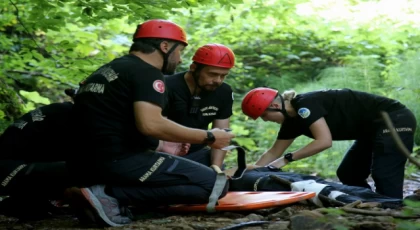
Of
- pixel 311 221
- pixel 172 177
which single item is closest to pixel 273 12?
pixel 172 177

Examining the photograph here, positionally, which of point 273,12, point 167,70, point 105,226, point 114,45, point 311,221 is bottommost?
point 105,226

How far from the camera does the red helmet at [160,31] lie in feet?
13.3

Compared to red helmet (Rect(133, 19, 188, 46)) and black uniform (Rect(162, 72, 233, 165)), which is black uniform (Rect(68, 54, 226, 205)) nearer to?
red helmet (Rect(133, 19, 188, 46))

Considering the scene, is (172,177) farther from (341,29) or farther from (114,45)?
(341,29)

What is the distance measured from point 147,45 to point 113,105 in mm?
494

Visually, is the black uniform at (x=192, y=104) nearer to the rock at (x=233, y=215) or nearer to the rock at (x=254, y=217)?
the rock at (x=233, y=215)

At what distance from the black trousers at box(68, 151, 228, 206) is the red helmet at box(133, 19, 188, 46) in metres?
0.81

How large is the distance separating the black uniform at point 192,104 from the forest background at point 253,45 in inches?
27.6

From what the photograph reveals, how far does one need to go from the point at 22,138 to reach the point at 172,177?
1.21 metres

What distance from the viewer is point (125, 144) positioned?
394cm

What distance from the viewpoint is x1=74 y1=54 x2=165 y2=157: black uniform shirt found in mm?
3787

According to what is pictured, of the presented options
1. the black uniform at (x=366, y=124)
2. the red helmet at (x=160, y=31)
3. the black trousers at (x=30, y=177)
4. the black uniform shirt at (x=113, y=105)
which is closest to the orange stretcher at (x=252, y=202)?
the black uniform shirt at (x=113, y=105)

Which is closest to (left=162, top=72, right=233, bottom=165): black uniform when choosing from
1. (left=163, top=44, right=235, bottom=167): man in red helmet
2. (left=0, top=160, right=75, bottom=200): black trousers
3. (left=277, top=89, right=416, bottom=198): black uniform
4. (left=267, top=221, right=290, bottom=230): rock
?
(left=163, top=44, right=235, bottom=167): man in red helmet

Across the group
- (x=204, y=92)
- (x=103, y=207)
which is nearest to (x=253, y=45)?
(x=204, y=92)
